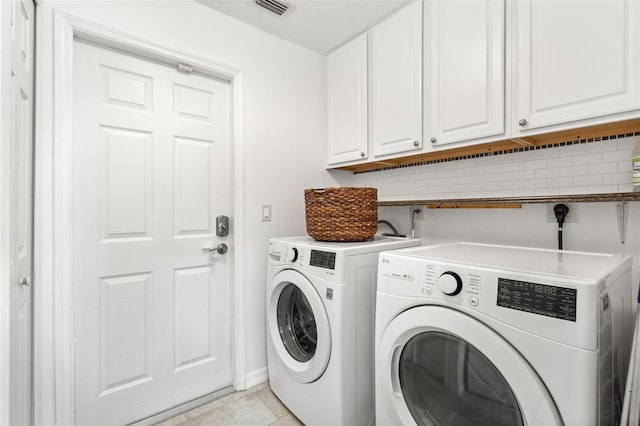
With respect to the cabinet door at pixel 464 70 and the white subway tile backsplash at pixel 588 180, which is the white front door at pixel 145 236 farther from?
the white subway tile backsplash at pixel 588 180

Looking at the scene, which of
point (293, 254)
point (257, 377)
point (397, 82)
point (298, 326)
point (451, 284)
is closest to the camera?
point (451, 284)

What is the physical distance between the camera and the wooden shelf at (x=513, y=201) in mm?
1220

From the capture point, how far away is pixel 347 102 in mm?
2184

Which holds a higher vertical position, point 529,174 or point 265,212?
point 529,174

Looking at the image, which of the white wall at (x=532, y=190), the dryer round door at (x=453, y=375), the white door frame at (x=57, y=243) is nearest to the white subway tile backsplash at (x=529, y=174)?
the white wall at (x=532, y=190)

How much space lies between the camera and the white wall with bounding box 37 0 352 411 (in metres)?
1.66

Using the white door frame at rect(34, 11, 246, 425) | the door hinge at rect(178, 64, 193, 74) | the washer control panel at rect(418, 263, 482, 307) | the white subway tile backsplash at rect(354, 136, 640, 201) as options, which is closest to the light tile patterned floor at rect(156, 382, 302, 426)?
the white door frame at rect(34, 11, 246, 425)

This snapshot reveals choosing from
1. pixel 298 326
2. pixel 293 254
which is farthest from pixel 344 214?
pixel 298 326

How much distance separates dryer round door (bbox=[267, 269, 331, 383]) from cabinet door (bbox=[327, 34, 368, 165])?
0.99m

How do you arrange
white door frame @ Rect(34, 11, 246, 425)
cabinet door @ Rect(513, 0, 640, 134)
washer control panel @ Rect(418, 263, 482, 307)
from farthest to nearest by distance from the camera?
white door frame @ Rect(34, 11, 246, 425) → cabinet door @ Rect(513, 0, 640, 134) → washer control panel @ Rect(418, 263, 482, 307)

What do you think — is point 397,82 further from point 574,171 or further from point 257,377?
point 257,377

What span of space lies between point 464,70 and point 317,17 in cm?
97

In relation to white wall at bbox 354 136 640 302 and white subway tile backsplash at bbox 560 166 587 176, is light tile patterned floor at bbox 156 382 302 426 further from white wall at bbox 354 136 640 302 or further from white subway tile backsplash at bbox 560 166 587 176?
white subway tile backsplash at bbox 560 166 587 176

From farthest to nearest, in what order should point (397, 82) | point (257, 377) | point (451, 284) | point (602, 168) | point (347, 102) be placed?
point (347, 102) → point (257, 377) → point (397, 82) → point (602, 168) → point (451, 284)
